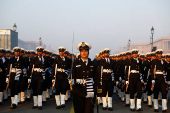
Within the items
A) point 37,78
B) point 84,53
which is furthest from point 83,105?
point 37,78

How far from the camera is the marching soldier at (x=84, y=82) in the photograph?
5.72 metres

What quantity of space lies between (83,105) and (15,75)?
219 inches

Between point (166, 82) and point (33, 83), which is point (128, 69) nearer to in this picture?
point (166, 82)

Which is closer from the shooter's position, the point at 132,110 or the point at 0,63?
the point at 132,110

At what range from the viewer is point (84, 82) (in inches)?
231

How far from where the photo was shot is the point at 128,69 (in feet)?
33.0

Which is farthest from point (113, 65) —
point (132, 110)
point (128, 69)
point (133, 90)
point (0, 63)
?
point (0, 63)

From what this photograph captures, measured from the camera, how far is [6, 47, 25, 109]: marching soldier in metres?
9.95

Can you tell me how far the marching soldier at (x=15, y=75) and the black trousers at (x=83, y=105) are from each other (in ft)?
16.9

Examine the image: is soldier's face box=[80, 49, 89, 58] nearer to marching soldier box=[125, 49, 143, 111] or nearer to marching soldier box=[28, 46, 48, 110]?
marching soldier box=[125, 49, 143, 111]

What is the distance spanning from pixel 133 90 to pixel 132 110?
37.0 inches

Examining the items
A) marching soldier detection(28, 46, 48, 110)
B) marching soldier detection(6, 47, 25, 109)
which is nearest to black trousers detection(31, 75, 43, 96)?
marching soldier detection(28, 46, 48, 110)

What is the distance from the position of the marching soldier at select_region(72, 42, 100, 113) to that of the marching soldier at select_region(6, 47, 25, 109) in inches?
201

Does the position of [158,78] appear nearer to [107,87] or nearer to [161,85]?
[161,85]
